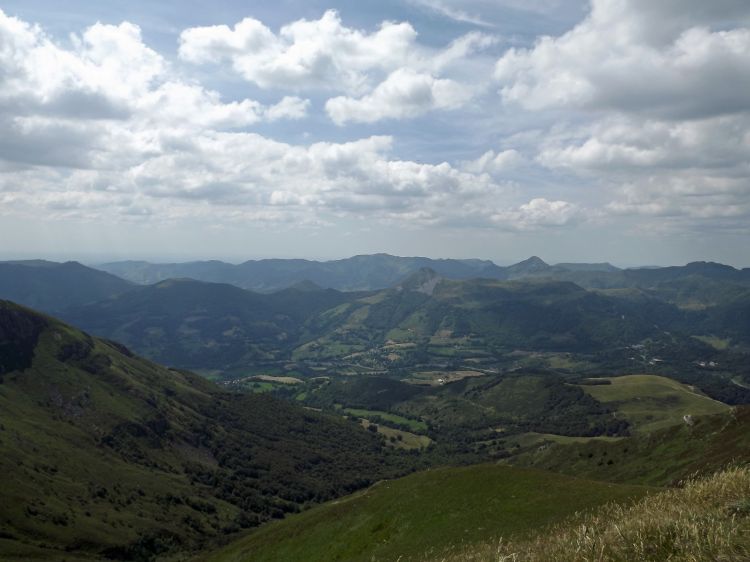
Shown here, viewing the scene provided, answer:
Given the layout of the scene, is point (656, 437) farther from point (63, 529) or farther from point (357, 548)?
point (63, 529)

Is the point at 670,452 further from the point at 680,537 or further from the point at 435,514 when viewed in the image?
the point at 680,537

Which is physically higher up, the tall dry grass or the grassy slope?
the tall dry grass

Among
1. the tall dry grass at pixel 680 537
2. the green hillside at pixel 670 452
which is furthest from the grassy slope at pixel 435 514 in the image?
the green hillside at pixel 670 452

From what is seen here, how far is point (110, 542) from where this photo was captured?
164125 millimetres

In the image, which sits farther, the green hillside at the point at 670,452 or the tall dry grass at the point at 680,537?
the green hillside at the point at 670,452

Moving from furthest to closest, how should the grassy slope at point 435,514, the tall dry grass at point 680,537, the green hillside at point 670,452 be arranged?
the green hillside at point 670,452 → the grassy slope at point 435,514 → the tall dry grass at point 680,537

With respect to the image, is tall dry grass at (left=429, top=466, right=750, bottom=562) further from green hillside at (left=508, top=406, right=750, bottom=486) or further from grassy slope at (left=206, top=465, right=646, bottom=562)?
green hillside at (left=508, top=406, right=750, bottom=486)

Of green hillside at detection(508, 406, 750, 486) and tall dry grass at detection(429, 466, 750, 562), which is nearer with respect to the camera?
tall dry grass at detection(429, 466, 750, 562)

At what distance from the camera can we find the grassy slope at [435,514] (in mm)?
59438

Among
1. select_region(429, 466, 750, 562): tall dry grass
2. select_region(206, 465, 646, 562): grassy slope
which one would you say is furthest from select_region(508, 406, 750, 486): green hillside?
select_region(429, 466, 750, 562): tall dry grass

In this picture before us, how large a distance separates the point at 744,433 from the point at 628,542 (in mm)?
Result: 119576

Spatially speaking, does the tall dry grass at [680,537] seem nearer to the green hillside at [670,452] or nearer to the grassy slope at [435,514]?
the grassy slope at [435,514]

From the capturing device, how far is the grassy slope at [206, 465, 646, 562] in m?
59.4

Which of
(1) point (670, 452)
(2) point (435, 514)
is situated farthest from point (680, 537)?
(1) point (670, 452)
